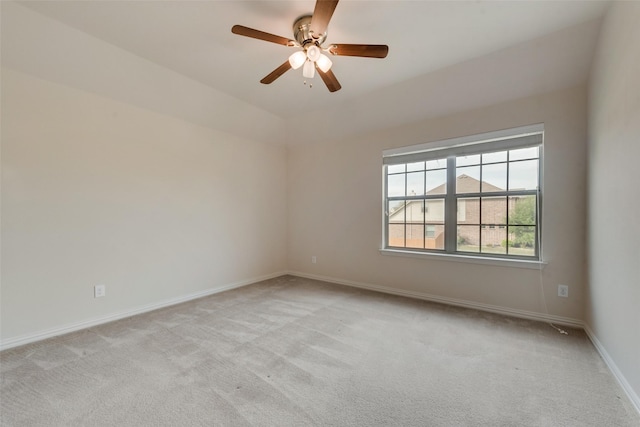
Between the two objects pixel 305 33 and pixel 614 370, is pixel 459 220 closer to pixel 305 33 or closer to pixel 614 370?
pixel 614 370

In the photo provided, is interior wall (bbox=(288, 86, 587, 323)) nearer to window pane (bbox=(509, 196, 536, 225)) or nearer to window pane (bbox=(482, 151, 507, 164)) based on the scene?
window pane (bbox=(509, 196, 536, 225))

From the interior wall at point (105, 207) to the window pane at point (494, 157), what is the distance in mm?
3360

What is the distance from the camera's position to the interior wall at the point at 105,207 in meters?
2.29

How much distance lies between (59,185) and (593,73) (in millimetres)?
5011

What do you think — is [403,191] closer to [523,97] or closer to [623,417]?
[523,97]

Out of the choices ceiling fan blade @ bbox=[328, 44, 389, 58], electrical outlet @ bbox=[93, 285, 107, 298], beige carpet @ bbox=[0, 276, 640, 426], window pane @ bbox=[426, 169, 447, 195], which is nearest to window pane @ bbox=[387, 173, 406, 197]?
window pane @ bbox=[426, 169, 447, 195]

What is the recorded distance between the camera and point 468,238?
3.27m

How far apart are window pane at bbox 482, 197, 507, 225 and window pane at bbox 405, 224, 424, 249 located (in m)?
0.77

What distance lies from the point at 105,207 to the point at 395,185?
140 inches

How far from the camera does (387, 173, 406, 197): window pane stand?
3.78 metres

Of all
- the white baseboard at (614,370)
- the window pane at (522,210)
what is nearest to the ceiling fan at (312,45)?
the window pane at (522,210)

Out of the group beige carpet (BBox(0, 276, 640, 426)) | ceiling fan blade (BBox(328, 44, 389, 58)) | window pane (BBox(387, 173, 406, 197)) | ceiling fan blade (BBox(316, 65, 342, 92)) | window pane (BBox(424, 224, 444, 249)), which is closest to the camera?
beige carpet (BBox(0, 276, 640, 426))

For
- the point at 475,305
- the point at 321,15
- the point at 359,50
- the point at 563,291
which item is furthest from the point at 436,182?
the point at 321,15

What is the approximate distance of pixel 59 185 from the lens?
248 centimetres
